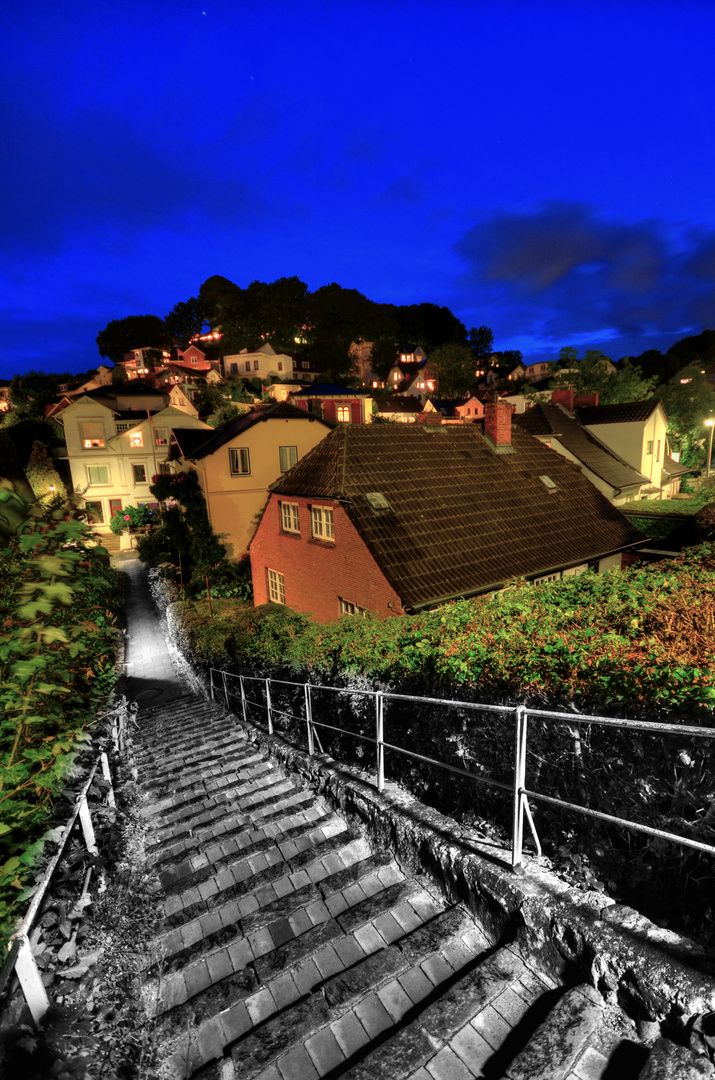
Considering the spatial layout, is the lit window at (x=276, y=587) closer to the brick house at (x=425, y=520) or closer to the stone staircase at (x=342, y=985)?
the brick house at (x=425, y=520)

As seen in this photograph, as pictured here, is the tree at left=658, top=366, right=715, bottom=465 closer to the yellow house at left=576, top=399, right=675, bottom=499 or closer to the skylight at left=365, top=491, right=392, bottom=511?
the yellow house at left=576, top=399, right=675, bottom=499

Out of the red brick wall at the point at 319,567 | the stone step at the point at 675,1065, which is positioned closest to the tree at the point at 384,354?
the red brick wall at the point at 319,567

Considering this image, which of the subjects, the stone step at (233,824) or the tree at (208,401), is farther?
the tree at (208,401)

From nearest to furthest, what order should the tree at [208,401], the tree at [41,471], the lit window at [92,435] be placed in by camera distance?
the tree at [41,471] < the lit window at [92,435] < the tree at [208,401]

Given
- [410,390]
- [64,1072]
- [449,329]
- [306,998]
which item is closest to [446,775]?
[306,998]

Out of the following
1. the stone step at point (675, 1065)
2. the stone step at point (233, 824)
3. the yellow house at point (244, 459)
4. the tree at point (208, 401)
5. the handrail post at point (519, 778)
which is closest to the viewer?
the stone step at point (675, 1065)

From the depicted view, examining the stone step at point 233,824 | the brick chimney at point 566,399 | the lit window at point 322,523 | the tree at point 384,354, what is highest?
the tree at point 384,354

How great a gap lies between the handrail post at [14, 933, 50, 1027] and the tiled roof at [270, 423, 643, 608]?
33.6 feet

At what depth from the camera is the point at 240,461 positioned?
2895 cm

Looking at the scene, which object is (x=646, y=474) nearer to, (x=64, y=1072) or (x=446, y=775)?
(x=446, y=775)

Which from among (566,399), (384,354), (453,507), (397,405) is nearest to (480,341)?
(384,354)

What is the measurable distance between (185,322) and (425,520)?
363 ft

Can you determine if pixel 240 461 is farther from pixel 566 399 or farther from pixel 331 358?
pixel 331 358

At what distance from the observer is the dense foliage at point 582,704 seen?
2.99m
